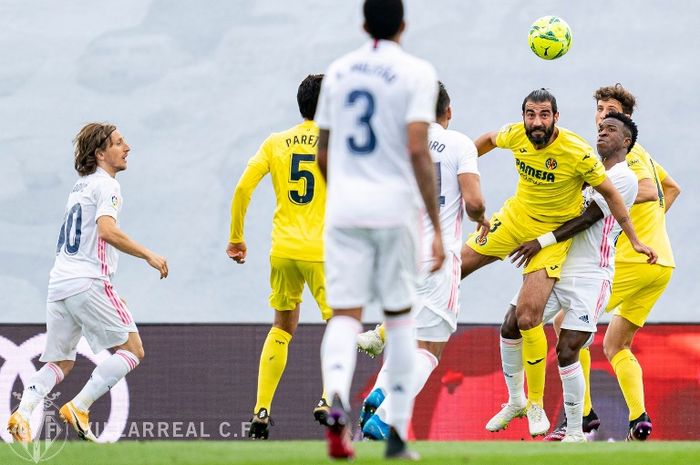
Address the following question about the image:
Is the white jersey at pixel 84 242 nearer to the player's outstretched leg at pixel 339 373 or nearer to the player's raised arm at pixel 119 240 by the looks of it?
the player's raised arm at pixel 119 240

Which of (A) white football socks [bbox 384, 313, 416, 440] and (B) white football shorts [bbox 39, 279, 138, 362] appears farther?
(B) white football shorts [bbox 39, 279, 138, 362]

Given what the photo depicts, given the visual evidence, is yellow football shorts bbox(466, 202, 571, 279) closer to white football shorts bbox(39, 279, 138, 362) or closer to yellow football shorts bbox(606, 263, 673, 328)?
yellow football shorts bbox(606, 263, 673, 328)

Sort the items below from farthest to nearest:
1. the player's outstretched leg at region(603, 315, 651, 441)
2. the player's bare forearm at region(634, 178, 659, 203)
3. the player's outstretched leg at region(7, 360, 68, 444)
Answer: the player's bare forearm at region(634, 178, 659, 203)
the player's outstretched leg at region(603, 315, 651, 441)
the player's outstretched leg at region(7, 360, 68, 444)

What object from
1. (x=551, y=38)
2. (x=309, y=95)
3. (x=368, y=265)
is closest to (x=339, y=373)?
(x=368, y=265)

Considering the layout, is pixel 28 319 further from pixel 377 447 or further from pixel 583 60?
pixel 377 447

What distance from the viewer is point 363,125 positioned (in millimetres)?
5930

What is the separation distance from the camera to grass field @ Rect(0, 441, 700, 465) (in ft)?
20.8

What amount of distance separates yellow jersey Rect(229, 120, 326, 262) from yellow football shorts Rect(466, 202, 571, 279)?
128 centimetres

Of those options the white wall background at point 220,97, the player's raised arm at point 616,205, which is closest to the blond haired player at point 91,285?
the player's raised arm at point 616,205

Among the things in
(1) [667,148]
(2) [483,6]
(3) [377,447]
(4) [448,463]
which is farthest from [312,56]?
(4) [448,463]

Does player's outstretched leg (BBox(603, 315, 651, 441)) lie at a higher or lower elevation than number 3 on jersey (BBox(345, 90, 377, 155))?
lower

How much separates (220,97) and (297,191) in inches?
270

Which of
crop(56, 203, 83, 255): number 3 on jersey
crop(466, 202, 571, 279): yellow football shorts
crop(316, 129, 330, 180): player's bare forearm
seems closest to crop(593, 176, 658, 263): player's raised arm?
crop(466, 202, 571, 279): yellow football shorts

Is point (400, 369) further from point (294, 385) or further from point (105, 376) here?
point (294, 385)
